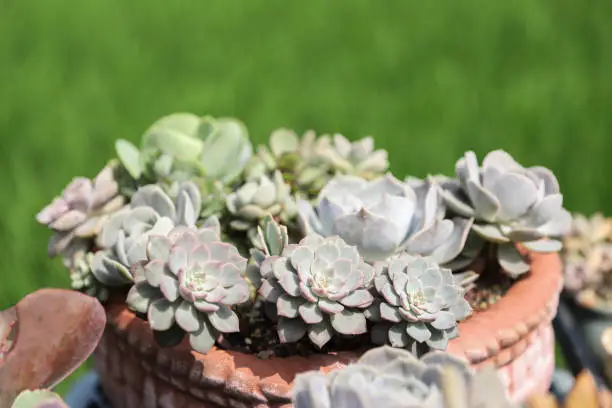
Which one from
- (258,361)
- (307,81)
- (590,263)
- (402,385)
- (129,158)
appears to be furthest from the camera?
(307,81)

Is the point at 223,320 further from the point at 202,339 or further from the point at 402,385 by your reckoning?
the point at 402,385

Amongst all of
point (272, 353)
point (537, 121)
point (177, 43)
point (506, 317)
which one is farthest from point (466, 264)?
point (177, 43)

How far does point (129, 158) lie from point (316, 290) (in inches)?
15.0

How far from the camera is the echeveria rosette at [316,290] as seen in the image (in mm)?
735

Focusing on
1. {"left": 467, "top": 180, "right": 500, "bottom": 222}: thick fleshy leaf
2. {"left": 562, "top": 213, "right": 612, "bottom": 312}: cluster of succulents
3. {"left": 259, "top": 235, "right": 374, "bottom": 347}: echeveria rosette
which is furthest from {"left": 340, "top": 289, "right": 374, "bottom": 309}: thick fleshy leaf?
{"left": 562, "top": 213, "right": 612, "bottom": 312}: cluster of succulents

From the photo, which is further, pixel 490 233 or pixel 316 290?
pixel 490 233

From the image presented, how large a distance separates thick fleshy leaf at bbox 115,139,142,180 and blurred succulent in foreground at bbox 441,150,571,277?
39 cm

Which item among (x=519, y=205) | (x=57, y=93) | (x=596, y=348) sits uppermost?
(x=519, y=205)

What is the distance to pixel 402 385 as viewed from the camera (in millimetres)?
537

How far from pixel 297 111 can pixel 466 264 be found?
5.30ft

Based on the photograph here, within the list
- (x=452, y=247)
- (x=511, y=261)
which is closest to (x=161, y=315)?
(x=452, y=247)

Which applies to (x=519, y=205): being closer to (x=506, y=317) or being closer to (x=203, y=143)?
(x=506, y=317)

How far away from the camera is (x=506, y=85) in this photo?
102 inches

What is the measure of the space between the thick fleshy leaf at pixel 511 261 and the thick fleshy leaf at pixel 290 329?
30 cm
